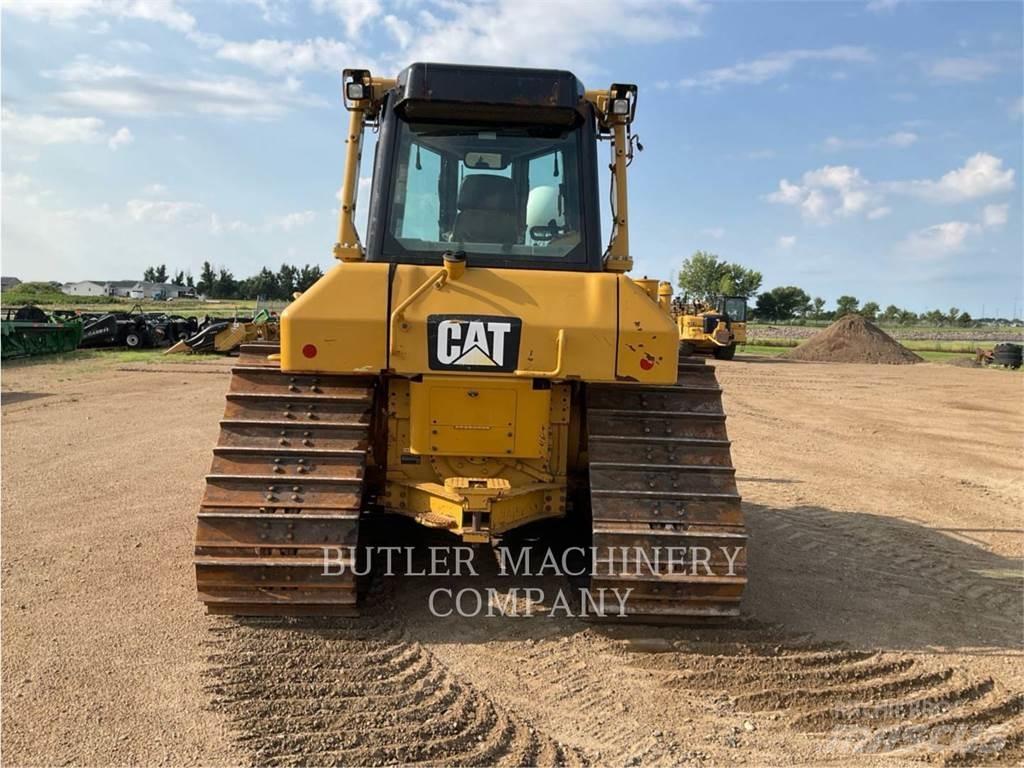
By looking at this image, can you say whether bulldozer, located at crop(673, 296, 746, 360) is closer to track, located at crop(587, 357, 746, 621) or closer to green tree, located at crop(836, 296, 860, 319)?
track, located at crop(587, 357, 746, 621)

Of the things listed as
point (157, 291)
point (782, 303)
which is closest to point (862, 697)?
point (782, 303)

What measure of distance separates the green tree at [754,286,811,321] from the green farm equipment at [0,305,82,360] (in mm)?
78655

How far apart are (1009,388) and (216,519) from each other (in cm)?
2278

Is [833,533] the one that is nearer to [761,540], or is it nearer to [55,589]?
[761,540]

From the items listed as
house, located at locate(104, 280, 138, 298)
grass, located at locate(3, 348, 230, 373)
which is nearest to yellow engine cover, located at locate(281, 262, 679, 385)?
grass, located at locate(3, 348, 230, 373)

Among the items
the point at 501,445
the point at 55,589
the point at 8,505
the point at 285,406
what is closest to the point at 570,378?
the point at 501,445

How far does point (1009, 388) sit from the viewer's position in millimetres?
21094

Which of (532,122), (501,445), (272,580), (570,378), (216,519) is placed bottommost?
(272,580)

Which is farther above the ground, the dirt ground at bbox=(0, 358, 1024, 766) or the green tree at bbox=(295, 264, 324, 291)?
the green tree at bbox=(295, 264, 324, 291)

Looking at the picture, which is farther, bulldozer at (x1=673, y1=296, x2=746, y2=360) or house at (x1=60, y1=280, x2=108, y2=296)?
house at (x1=60, y1=280, x2=108, y2=296)

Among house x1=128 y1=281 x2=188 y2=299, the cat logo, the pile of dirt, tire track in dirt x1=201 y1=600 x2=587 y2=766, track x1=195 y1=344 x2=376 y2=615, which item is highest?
house x1=128 y1=281 x2=188 y2=299

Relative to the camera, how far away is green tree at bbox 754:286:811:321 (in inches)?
3504

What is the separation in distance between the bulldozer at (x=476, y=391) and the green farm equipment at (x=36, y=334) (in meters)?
19.1

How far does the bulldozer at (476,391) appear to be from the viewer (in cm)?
398
